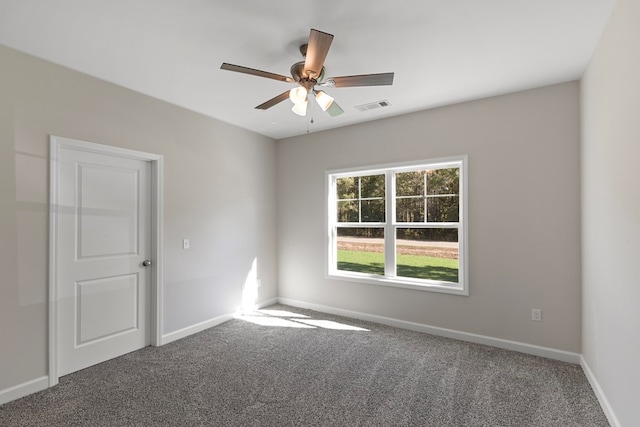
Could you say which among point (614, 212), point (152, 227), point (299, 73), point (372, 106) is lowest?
point (152, 227)

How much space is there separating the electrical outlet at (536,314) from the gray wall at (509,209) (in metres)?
0.05

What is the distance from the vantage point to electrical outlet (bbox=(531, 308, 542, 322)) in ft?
9.98

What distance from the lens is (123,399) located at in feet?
7.71

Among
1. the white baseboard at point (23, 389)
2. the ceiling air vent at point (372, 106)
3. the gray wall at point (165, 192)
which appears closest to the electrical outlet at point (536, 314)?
the ceiling air vent at point (372, 106)

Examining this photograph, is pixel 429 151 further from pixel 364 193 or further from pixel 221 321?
pixel 221 321

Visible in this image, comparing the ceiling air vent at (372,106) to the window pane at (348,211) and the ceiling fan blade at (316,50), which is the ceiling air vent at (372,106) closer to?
the window pane at (348,211)

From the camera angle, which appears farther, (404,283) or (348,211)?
(348,211)

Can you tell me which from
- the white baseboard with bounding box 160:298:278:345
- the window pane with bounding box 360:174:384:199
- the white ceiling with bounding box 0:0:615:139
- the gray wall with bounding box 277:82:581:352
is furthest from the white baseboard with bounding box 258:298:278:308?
the white ceiling with bounding box 0:0:615:139

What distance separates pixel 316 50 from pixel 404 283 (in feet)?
9.57

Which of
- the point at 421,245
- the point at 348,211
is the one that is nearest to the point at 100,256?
the point at 348,211

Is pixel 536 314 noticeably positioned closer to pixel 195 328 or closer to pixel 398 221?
pixel 398 221

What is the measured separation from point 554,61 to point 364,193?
2.46m

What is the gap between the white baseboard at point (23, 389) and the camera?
7.52ft

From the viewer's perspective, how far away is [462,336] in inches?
135
